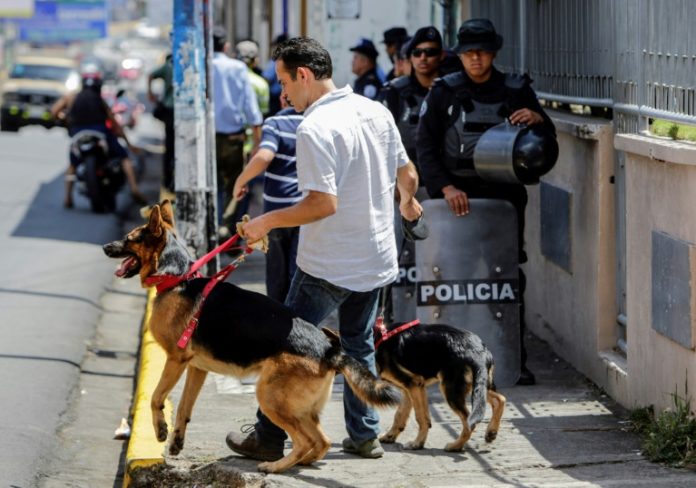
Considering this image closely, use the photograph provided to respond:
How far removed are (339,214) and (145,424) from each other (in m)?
1.76

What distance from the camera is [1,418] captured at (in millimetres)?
7281

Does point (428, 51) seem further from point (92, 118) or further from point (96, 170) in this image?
point (92, 118)

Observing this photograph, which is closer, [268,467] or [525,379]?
[268,467]

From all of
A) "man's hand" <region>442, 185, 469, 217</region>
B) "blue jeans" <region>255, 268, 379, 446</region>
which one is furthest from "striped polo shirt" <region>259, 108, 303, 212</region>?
"blue jeans" <region>255, 268, 379, 446</region>

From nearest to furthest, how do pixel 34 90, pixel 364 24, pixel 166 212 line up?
pixel 166 212 < pixel 364 24 < pixel 34 90

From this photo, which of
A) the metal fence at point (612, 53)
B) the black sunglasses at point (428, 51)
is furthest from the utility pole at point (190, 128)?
the metal fence at point (612, 53)

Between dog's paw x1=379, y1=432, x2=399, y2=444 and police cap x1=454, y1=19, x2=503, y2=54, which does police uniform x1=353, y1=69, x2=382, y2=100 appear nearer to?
police cap x1=454, y1=19, x2=503, y2=54

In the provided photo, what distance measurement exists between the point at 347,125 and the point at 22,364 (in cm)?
402

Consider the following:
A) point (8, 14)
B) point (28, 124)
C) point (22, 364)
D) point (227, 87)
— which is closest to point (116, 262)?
point (227, 87)

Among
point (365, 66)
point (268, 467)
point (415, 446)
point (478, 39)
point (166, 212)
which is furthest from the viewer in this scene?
point (365, 66)

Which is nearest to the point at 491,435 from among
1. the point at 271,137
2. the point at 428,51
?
the point at 271,137

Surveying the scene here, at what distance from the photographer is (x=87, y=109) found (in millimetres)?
16766

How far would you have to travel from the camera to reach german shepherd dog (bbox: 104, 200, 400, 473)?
548 centimetres

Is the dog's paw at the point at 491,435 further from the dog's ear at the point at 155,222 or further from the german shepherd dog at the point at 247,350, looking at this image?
the dog's ear at the point at 155,222
